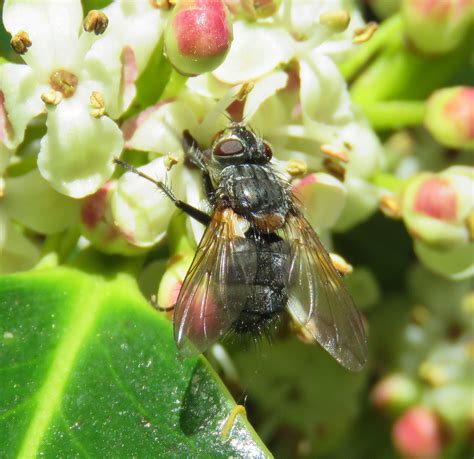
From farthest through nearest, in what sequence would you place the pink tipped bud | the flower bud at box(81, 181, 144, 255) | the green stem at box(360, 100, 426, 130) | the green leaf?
the pink tipped bud → the green stem at box(360, 100, 426, 130) → the flower bud at box(81, 181, 144, 255) → the green leaf

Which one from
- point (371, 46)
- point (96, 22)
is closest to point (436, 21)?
point (371, 46)

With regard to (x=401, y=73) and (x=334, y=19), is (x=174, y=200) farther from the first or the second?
(x=401, y=73)

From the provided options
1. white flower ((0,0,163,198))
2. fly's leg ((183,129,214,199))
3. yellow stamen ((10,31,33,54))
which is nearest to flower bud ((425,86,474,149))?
fly's leg ((183,129,214,199))

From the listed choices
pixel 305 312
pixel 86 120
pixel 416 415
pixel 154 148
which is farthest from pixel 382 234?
pixel 86 120

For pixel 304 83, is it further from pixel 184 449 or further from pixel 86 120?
pixel 184 449

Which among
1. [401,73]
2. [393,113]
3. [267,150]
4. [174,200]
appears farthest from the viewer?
[401,73]

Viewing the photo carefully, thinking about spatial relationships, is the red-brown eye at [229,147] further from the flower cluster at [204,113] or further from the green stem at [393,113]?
the green stem at [393,113]

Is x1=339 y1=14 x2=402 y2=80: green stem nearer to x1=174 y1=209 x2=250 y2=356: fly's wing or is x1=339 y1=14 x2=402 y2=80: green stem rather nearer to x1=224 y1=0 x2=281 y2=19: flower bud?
x1=224 y1=0 x2=281 y2=19: flower bud
